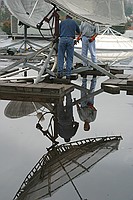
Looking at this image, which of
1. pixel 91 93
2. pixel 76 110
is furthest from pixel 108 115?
pixel 91 93

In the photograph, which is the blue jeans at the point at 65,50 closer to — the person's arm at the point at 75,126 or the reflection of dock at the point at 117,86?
the reflection of dock at the point at 117,86

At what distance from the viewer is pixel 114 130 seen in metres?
7.52

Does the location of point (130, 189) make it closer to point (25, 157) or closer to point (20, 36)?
point (25, 157)

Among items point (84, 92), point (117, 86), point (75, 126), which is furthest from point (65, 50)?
point (75, 126)

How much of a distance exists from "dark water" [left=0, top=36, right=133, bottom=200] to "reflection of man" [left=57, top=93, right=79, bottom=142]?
4.2 inches

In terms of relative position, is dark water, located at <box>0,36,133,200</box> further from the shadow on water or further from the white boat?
the white boat

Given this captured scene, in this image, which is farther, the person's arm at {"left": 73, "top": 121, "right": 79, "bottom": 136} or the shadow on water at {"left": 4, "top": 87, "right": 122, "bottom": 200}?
the person's arm at {"left": 73, "top": 121, "right": 79, "bottom": 136}

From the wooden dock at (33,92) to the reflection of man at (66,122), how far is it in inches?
12.1

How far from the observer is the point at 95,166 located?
19.2ft

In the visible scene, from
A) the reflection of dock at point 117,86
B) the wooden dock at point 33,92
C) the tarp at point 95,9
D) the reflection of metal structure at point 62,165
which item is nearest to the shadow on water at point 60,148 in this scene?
the reflection of metal structure at point 62,165

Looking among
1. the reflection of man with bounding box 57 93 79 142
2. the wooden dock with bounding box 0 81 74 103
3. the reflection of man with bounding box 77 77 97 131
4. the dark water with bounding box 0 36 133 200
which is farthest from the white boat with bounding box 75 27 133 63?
the dark water with bounding box 0 36 133 200

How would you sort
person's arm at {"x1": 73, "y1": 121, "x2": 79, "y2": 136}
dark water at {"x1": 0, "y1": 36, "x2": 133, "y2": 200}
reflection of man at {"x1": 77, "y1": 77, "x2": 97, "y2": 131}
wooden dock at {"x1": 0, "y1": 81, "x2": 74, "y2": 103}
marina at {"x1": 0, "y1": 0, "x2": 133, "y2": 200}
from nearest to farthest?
dark water at {"x1": 0, "y1": 36, "x2": 133, "y2": 200} → marina at {"x1": 0, "y1": 0, "x2": 133, "y2": 200} → person's arm at {"x1": 73, "y1": 121, "x2": 79, "y2": 136} → reflection of man at {"x1": 77, "y1": 77, "x2": 97, "y2": 131} → wooden dock at {"x1": 0, "y1": 81, "x2": 74, "y2": 103}

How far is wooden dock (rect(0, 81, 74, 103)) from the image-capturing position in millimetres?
9531

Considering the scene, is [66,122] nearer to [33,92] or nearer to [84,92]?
[33,92]
